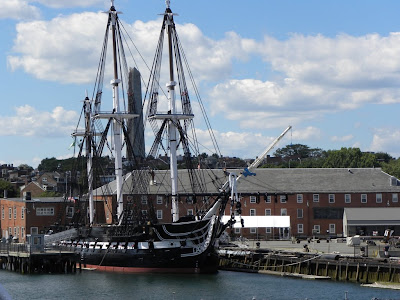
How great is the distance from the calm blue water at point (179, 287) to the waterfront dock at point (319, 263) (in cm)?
160

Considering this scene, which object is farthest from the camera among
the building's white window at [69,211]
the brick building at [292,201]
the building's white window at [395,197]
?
the building's white window at [395,197]

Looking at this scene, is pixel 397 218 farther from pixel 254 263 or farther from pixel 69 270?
pixel 69 270

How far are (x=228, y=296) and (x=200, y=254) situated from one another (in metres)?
13.9

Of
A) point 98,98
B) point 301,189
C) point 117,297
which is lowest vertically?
point 117,297

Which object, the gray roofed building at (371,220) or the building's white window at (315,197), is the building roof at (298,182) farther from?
the gray roofed building at (371,220)

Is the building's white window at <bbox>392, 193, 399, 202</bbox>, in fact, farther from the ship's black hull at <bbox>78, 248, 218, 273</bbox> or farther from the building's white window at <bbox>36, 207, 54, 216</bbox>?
the building's white window at <bbox>36, 207, 54, 216</bbox>

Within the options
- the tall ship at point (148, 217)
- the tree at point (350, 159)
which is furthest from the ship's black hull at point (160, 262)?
the tree at point (350, 159)

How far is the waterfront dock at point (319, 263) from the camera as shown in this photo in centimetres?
5628

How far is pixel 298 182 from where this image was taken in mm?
99125

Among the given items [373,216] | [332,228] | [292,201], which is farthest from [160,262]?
[332,228]

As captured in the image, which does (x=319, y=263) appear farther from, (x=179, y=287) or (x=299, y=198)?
(x=299, y=198)

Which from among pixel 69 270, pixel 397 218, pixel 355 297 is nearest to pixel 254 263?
pixel 69 270

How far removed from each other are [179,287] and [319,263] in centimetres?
1134

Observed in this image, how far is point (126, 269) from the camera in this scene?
68.8m
